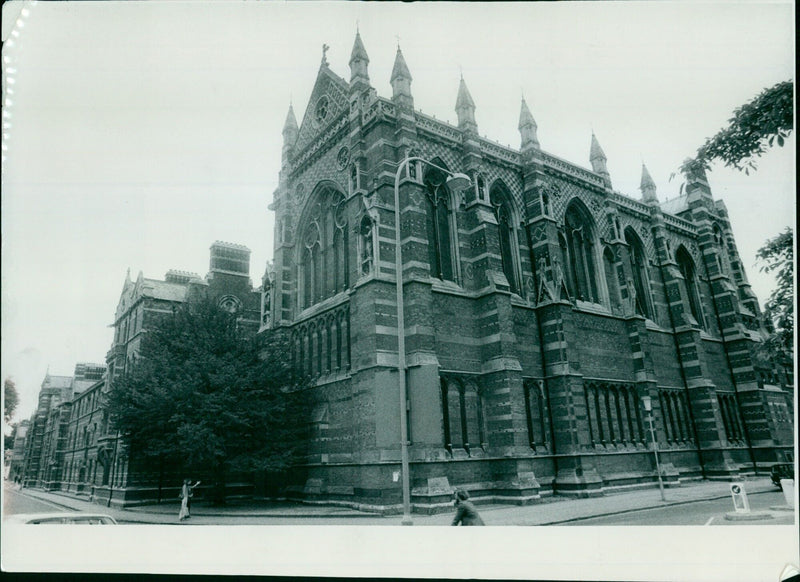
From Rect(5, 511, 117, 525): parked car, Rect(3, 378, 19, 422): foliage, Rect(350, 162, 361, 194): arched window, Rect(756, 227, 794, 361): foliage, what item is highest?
Rect(350, 162, 361, 194): arched window

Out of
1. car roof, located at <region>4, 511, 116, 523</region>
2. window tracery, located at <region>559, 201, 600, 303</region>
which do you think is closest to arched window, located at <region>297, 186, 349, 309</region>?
window tracery, located at <region>559, 201, 600, 303</region>

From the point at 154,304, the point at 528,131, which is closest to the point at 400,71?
the point at 528,131

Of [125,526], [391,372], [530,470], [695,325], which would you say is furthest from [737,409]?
[125,526]

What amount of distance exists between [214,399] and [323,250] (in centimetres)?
792

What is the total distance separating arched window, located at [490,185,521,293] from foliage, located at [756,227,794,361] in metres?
11.5

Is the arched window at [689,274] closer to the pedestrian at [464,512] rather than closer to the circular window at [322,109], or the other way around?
the circular window at [322,109]

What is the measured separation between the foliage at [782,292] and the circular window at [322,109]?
19082 mm

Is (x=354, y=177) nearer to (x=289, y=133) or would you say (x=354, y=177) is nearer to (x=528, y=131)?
(x=289, y=133)

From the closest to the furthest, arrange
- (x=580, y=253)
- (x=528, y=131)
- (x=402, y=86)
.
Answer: (x=402, y=86) < (x=528, y=131) < (x=580, y=253)

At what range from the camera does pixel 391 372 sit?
693 inches

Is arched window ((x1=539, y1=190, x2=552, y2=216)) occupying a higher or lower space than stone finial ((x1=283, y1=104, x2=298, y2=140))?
lower

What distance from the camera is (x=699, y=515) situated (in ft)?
39.7

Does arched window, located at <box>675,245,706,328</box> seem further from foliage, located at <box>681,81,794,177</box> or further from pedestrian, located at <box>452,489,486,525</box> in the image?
pedestrian, located at <box>452,489,486,525</box>

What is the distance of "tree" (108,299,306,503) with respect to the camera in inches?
772
